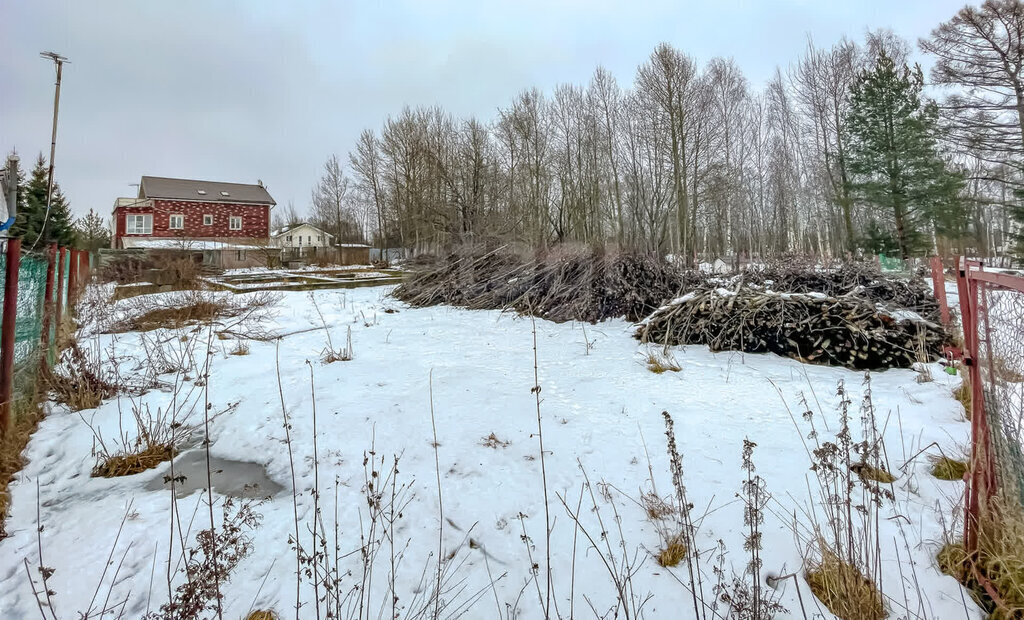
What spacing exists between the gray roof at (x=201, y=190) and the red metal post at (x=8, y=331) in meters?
33.7

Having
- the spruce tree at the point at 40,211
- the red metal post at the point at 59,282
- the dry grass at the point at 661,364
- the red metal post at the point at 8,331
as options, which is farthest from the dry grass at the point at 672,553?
the spruce tree at the point at 40,211

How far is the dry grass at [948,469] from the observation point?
94.0 inches

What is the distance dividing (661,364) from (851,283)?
171 inches

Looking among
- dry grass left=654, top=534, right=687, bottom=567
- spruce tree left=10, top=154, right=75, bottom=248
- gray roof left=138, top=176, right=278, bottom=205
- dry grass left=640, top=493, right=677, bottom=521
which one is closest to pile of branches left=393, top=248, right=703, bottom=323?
dry grass left=640, top=493, right=677, bottom=521

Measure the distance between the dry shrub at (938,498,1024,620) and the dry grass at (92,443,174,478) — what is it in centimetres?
410

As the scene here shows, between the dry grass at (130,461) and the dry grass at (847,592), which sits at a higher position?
the dry grass at (130,461)

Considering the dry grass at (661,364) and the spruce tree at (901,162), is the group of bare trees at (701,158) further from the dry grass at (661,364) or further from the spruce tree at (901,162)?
the dry grass at (661,364)

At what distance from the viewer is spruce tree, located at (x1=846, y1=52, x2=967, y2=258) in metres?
18.7

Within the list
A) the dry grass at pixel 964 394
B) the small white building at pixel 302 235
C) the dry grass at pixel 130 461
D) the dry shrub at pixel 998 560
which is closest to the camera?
the dry shrub at pixel 998 560

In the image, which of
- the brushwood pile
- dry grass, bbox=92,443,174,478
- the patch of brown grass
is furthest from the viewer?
the brushwood pile

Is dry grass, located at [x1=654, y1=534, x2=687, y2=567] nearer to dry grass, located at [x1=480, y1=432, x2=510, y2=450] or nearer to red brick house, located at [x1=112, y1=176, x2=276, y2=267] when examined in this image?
dry grass, located at [x1=480, y1=432, x2=510, y2=450]

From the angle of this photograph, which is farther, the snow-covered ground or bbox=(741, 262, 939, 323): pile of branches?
bbox=(741, 262, 939, 323): pile of branches

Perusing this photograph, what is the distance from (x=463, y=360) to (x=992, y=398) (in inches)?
171

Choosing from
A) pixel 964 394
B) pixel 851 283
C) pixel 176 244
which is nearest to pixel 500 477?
pixel 964 394
